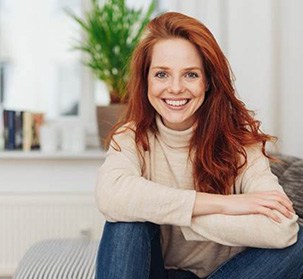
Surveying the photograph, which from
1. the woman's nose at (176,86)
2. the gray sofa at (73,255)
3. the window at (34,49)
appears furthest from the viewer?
the window at (34,49)

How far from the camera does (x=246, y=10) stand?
2.54 metres

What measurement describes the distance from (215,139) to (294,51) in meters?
1.06

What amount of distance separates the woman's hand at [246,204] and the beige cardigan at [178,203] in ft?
0.05

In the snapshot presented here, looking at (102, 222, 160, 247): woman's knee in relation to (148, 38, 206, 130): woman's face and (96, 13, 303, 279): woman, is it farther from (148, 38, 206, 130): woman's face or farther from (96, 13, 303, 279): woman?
(148, 38, 206, 130): woman's face

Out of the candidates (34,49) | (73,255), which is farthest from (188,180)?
(34,49)

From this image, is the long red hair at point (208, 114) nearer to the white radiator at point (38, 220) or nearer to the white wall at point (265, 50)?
the white wall at point (265, 50)

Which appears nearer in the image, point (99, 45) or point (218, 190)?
point (218, 190)

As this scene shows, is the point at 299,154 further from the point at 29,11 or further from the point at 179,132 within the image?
the point at 29,11

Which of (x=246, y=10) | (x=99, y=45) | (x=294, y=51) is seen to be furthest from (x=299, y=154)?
(x=99, y=45)

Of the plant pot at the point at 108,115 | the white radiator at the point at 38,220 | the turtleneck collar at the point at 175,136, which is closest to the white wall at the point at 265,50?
the plant pot at the point at 108,115

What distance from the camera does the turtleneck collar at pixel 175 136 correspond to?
1666 millimetres

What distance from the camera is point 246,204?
1475mm

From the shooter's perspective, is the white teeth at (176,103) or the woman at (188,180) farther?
the white teeth at (176,103)

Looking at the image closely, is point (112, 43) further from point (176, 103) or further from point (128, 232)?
point (128, 232)
